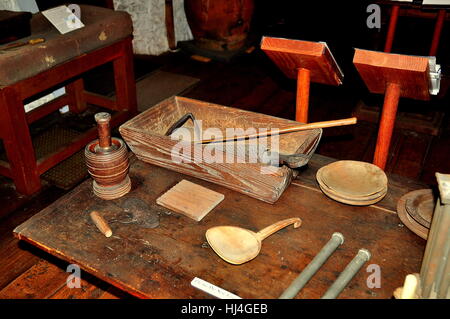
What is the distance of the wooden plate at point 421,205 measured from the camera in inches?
61.1

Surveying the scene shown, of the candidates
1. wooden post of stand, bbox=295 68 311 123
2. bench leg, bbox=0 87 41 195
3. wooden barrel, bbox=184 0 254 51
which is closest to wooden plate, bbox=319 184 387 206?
wooden post of stand, bbox=295 68 311 123

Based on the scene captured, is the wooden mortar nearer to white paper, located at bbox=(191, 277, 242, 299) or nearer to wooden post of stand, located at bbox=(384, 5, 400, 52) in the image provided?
white paper, located at bbox=(191, 277, 242, 299)

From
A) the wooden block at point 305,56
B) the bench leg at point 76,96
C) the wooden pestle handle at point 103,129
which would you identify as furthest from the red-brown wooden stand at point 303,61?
the bench leg at point 76,96

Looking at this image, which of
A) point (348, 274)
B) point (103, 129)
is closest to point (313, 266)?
point (348, 274)

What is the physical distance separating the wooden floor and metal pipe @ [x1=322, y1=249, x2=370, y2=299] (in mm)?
1249

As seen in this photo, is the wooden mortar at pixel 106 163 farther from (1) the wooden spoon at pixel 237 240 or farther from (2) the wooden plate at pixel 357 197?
(2) the wooden plate at pixel 357 197

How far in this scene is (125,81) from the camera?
11.9 ft

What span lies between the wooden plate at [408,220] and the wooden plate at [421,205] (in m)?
0.01

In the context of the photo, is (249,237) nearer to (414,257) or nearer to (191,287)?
(191,287)

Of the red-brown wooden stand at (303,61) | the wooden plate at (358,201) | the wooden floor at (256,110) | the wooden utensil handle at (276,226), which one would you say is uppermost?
the red-brown wooden stand at (303,61)

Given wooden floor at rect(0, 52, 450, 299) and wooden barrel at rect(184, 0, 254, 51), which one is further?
wooden barrel at rect(184, 0, 254, 51)

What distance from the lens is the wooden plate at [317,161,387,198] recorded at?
1.66 meters

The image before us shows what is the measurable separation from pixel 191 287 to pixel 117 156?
0.59 m
